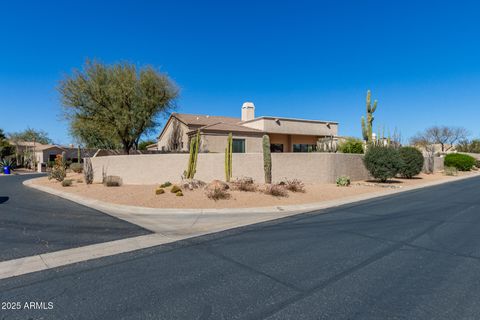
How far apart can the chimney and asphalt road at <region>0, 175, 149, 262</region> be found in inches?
901

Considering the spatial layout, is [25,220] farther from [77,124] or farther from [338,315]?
[77,124]

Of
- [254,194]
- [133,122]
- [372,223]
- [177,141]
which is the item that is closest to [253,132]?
[177,141]

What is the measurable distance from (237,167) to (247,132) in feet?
29.7

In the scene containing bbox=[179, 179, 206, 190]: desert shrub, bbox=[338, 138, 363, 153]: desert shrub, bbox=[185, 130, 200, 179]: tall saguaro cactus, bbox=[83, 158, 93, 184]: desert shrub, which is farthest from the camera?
bbox=[338, 138, 363, 153]: desert shrub

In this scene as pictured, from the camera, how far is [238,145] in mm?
24594

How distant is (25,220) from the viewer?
836cm

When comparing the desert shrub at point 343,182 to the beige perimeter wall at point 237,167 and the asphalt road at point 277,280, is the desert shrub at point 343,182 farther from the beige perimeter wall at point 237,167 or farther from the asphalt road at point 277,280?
the asphalt road at point 277,280

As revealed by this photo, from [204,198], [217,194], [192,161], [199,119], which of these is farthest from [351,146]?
[204,198]

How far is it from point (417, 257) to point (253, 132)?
20.8 m

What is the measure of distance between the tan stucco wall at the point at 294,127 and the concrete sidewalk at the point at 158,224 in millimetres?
14282

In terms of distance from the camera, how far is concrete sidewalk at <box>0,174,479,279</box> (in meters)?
5.05

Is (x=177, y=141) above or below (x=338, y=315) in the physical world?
above

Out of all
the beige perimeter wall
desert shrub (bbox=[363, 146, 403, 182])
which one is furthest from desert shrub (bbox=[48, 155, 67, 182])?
desert shrub (bbox=[363, 146, 403, 182])

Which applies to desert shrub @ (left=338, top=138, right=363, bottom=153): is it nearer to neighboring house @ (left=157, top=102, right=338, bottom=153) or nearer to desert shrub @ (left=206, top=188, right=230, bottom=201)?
neighboring house @ (left=157, top=102, right=338, bottom=153)
